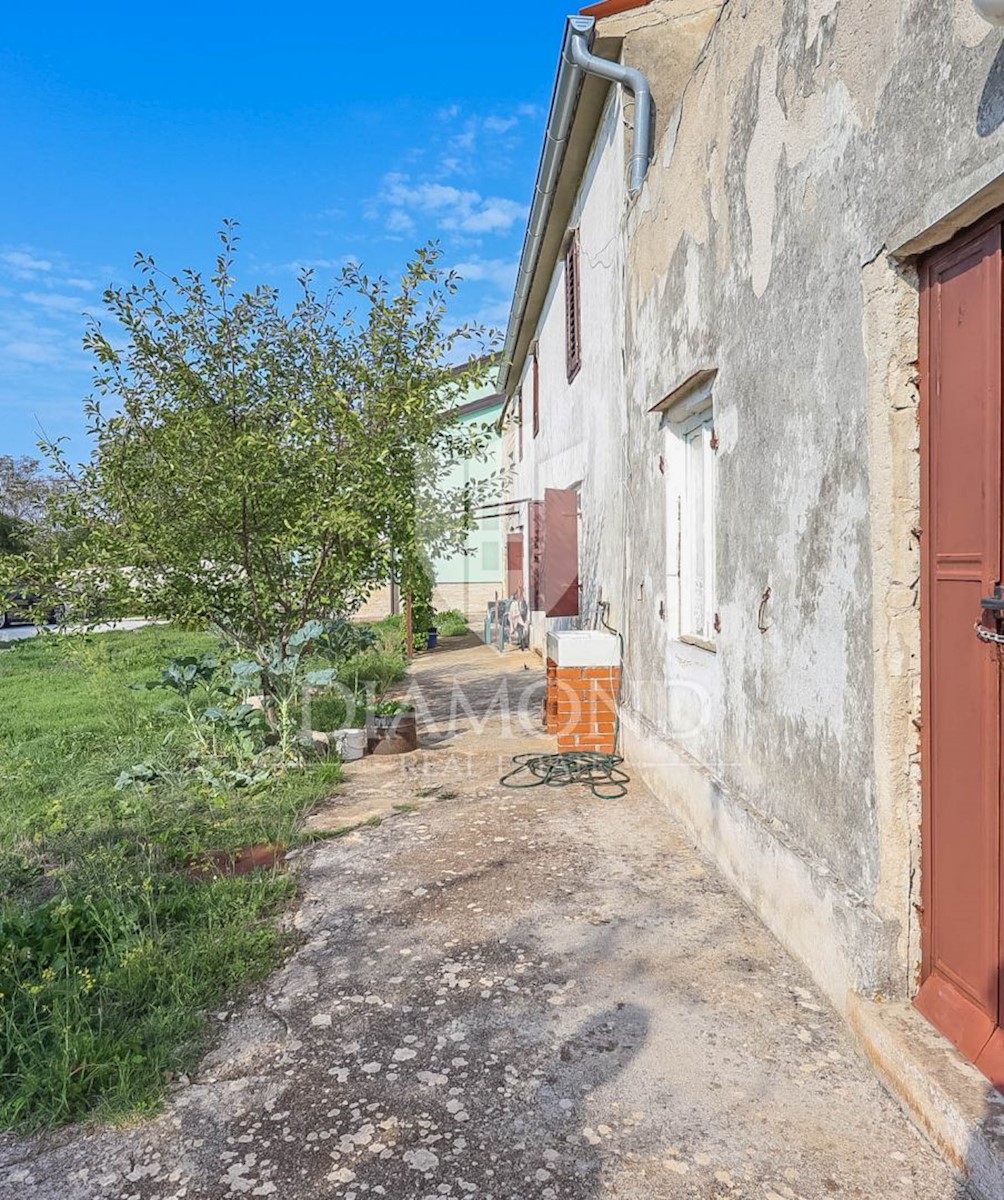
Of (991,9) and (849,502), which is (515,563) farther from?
(991,9)

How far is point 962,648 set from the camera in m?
2.23

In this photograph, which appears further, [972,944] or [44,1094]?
[44,1094]

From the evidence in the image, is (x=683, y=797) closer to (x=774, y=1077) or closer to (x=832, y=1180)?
(x=774, y=1077)

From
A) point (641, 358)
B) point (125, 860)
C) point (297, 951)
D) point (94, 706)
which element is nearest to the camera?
point (297, 951)

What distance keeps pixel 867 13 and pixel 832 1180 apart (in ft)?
10.7

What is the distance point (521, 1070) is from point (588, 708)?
4112 millimetres

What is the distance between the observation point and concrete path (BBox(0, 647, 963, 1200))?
80.7 inches

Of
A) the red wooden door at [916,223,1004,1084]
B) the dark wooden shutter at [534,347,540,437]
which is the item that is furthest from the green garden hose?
the dark wooden shutter at [534,347,540,437]

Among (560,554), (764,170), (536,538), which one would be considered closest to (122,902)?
(764,170)

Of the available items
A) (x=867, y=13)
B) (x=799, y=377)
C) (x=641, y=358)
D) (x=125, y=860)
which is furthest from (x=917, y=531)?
(x=125, y=860)

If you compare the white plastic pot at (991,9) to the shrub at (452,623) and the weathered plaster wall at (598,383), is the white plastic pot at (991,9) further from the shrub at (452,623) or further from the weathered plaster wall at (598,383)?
the shrub at (452,623)

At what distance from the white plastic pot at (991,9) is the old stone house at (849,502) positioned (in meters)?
0.17

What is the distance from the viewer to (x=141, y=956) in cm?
303

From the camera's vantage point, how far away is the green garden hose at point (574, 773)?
581 cm
